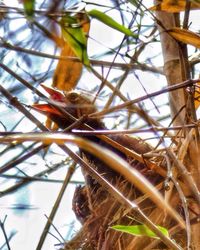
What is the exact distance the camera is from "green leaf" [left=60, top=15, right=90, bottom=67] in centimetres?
80

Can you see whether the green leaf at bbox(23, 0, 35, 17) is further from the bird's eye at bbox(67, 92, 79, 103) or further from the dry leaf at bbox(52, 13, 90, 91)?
the bird's eye at bbox(67, 92, 79, 103)

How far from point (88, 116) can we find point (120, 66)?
0.78 feet

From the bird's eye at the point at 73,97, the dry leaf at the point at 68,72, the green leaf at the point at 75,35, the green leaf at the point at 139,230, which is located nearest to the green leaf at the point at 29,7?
the green leaf at the point at 75,35

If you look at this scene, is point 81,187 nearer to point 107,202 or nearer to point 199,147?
point 107,202

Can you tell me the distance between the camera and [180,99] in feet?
4.60

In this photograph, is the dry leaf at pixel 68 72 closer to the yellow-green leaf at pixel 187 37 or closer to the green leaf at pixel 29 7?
the yellow-green leaf at pixel 187 37

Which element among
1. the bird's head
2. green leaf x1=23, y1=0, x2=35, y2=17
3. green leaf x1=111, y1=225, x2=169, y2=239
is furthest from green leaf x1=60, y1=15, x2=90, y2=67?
the bird's head

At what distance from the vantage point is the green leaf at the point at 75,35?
2.62 feet

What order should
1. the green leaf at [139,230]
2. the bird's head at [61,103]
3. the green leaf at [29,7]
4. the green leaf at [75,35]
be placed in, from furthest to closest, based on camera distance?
the bird's head at [61,103], the green leaf at [139,230], the green leaf at [75,35], the green leaf at [29,7]

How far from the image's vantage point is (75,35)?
851mm

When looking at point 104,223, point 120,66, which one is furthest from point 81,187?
point 120,66

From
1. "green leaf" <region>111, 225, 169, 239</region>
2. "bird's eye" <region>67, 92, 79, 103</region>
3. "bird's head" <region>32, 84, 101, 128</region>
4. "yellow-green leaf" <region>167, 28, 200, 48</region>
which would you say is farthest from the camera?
"bird's eye" <region>67, 92, 79, 103</region>

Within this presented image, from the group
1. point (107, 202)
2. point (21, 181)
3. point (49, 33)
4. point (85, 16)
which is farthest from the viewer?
point (107, 202)

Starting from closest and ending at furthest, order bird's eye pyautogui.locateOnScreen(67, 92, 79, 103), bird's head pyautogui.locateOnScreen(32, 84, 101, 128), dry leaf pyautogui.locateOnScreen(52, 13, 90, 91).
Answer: dry leaf pyautogui.locateOnScreen(52, 13, 90, 91), bird's head pyautogui.locateOnScreen(32, 84, 101, 128), bird's eye pyautogui.locateOnScreen(67, 92, 79, 103)
